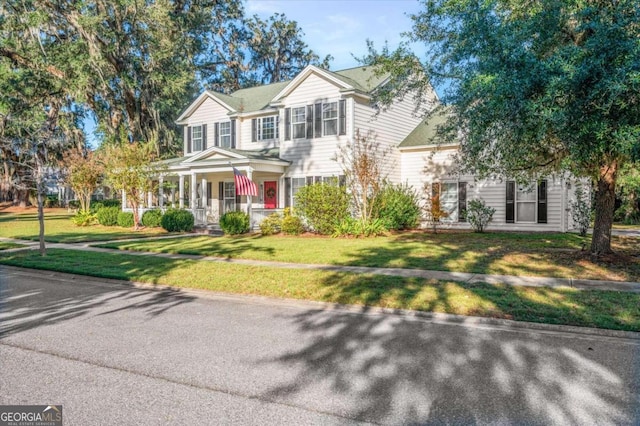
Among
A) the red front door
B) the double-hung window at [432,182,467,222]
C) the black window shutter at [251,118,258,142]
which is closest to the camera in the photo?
the double-hung window at [432,182,467,222]

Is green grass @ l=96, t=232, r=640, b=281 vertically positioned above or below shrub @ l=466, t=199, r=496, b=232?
below

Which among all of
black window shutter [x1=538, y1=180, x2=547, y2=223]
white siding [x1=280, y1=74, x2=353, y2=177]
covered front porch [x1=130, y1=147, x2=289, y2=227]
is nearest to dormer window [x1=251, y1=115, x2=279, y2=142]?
covered front porch [x1=130, y1=147, x2=289, y2=227]

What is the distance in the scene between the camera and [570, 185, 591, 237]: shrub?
1752 cm

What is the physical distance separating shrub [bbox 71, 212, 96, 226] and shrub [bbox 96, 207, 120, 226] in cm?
106

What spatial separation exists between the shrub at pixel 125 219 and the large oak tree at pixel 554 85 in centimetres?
1832

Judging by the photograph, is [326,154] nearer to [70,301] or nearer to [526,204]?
[526,204]

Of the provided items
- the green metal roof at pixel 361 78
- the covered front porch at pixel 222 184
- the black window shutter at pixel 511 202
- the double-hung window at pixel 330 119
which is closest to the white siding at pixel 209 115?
the covered front porch at pixel 222 184

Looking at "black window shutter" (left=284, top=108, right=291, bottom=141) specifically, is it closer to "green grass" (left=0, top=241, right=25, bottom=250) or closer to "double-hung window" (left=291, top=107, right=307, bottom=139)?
"double-hung window" (left=291, top=107, right=307, bottom=139)

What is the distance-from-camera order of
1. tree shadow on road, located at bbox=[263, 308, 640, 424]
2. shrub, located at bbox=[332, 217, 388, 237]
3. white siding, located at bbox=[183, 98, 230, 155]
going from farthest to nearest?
white siding, located at bbox=[183, 98, 230, 155] < shrub, located at bbox=[332, 217, 388, 237] < tree shadow on road, located at bbox=[263, 308, 640, 424]

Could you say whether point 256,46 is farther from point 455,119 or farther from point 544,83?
point 544,83

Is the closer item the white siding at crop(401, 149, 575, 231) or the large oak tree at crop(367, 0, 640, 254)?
the large oak tree at crop(367, 0, 640, 254)

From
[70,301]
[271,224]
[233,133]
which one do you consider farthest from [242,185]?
[70,301]

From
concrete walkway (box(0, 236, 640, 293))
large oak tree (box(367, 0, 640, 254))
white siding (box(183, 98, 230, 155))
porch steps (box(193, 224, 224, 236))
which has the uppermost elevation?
white siding (box(183, 98, 230, 155))

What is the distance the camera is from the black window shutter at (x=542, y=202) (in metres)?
18.9
